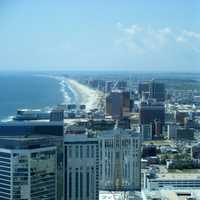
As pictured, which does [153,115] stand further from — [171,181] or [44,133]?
[44,133]

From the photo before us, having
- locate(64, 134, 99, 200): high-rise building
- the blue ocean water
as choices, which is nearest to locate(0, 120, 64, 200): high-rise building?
locate(64, 134, 99, 200): high-rise building

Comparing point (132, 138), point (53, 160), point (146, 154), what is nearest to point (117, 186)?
point (132, 138)

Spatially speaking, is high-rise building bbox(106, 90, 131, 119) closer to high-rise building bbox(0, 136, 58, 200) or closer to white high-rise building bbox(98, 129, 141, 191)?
white high-rise building bbox(98, 129, 141, 191)

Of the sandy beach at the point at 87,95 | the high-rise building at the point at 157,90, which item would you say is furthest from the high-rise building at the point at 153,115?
the sandy beach at the point at 87,95

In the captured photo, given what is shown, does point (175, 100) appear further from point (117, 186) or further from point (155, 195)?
point (155, 195)

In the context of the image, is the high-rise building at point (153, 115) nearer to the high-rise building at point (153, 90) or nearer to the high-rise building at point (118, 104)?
the high-rise building at point (118, 104)

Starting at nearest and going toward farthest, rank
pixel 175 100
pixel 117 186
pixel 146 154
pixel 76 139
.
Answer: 1. pixel 76 139
2. pixel 117 186
3. pixel 146 154
4. pixel 175 100

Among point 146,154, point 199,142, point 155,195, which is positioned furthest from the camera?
point 199,142
